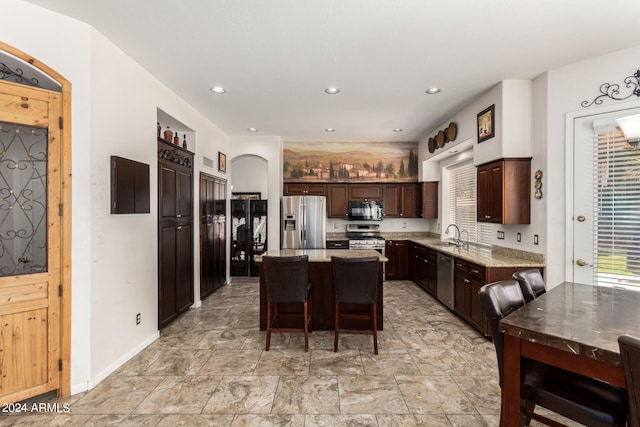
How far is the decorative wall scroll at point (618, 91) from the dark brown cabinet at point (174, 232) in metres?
4.66

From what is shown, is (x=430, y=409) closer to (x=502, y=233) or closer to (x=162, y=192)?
(x=502, y=233)

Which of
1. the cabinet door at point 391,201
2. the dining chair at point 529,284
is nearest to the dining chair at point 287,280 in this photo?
the dining chair at point 529,284

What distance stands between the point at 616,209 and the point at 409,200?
3.73 m

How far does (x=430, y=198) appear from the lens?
6.19 meters

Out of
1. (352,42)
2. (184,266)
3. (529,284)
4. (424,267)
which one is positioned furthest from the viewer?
(424,267)

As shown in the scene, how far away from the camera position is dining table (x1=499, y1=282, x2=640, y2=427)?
1218 mm

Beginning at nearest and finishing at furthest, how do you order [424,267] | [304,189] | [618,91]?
1. [618,91]
2. [424,267]
3. [304,189]

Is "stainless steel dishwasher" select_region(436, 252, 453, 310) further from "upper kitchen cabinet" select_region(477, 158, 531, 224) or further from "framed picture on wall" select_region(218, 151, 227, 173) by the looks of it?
Result: "framed picture on wall" select_region(218, 151, 227, 173)

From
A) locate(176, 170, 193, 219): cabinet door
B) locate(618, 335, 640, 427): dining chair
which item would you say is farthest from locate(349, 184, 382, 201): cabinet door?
locate(618, 335, 640, 427): dining chair

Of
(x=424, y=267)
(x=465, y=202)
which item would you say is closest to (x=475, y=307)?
(x=424, y=267)

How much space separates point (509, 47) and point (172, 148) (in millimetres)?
3893

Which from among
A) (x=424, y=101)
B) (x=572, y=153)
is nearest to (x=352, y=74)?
(x=424, y=101)

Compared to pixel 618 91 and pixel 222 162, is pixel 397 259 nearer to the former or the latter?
pixel 222 162

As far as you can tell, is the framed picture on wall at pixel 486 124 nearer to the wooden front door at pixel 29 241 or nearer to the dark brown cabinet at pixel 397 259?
the dark brown cabinet at pixel 397 259
